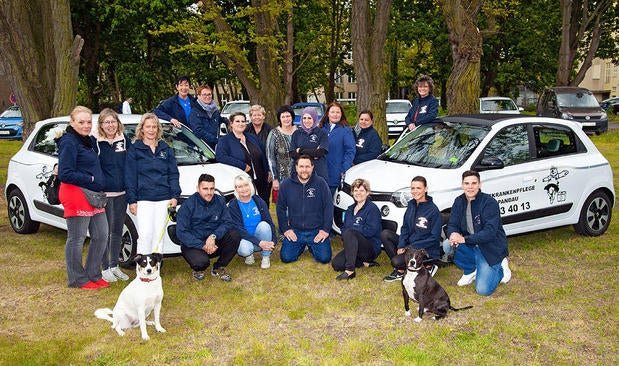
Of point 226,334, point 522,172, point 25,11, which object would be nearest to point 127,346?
point 226,334

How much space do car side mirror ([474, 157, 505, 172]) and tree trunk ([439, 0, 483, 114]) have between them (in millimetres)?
5133

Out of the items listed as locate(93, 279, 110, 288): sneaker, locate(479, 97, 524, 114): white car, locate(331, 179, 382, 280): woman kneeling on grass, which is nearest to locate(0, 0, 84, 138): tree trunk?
locate(93, 279, 110, 288): sneaker

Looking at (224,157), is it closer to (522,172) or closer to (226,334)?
(226,334)

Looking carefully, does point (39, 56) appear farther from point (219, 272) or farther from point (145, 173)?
point (219, 272)

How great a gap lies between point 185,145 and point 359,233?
8.56 feet

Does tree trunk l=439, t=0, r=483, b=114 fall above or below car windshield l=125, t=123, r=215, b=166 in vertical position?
above

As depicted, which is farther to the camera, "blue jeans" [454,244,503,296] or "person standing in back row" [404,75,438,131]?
"person standing in back row" [404,75,438,131]

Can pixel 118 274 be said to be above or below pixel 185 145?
below

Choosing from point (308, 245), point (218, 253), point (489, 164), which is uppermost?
point (489, 164)

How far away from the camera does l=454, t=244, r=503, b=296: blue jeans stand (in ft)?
20.0

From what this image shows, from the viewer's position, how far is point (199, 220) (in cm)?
650

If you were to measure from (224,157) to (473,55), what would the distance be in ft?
21.0

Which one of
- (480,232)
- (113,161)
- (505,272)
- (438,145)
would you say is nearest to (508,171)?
(438,145)

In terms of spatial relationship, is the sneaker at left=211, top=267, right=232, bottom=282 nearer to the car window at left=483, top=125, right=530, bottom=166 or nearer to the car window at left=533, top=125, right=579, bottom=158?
the car window at left=483, top=125, right=530, bottom=166
